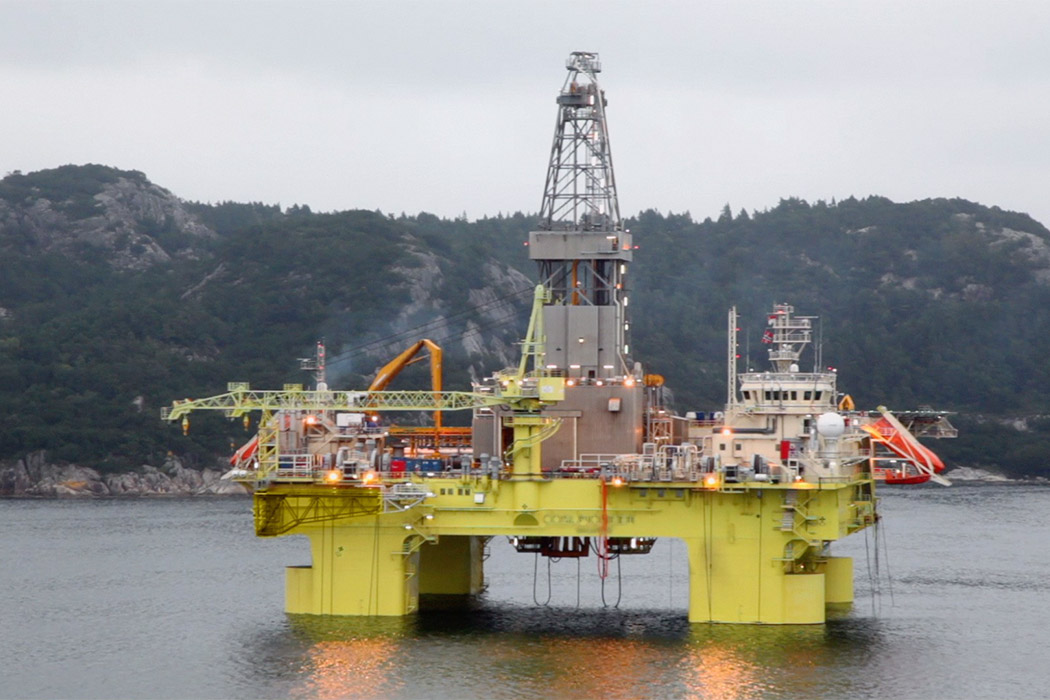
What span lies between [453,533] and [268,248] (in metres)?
119

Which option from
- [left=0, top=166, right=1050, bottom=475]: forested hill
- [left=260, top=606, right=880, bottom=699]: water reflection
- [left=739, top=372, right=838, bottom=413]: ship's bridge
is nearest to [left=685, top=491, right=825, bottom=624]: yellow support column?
[left=260, top=606, right=880, bottom=699]: water reflection

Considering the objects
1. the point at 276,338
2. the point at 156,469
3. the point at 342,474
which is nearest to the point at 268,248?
the point at 276,338

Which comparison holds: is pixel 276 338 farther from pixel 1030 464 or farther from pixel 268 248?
pixel 1030 464

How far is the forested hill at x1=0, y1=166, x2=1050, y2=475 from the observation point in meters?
140

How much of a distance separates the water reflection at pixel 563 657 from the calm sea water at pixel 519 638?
0.08m

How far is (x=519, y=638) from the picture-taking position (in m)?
52.7

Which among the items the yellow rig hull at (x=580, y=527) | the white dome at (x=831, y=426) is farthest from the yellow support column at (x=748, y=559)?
the white dome at (x=831, y=426)

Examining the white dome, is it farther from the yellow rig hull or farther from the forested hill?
the forested hill

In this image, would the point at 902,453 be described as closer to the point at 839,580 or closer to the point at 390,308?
the point at 839,580

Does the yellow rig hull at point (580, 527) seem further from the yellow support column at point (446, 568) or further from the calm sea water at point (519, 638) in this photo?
the yellow support column at point (446, 568)

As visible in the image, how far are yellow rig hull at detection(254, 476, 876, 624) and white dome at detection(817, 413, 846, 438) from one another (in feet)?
5.33

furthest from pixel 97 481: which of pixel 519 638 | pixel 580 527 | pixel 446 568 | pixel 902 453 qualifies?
pixel 580 527

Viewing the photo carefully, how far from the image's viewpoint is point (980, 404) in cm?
16650

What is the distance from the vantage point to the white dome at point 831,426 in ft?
171
